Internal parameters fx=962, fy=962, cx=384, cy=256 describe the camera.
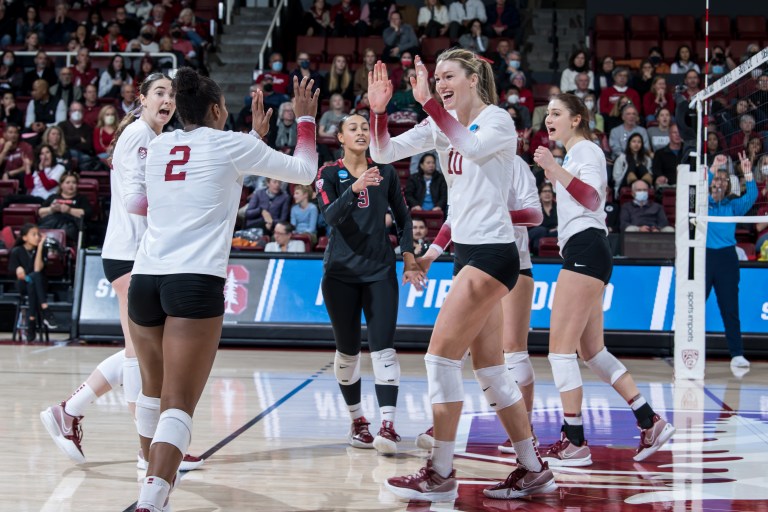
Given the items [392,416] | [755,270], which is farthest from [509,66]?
[392,416]

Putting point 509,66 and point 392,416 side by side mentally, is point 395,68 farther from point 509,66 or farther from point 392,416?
point 392,416

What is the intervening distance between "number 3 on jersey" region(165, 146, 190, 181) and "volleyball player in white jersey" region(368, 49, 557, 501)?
3.27 ft

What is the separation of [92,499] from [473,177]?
2.19m

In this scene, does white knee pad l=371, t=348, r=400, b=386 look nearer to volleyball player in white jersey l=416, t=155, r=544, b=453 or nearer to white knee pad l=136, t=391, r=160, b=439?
volleyball player in white jersey l=416, t=155, r=544, b=453

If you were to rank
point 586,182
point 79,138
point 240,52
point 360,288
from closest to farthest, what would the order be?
point 586,182 → point 360,288 → point 79,138 → point 240,52

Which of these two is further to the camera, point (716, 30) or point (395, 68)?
point (716, 30)

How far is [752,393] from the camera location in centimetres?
789

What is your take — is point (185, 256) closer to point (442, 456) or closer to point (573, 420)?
point (442, 456)

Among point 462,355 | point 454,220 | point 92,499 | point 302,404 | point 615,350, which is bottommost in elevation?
point 615,350

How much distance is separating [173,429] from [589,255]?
259cm

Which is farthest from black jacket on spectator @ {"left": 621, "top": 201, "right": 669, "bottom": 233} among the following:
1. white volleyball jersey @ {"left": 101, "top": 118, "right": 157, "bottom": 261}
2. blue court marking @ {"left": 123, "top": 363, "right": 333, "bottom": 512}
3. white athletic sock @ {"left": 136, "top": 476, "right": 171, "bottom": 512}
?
white athletic sock @ {"left": 136, "top": 476, "right": 171, "bottom": 512}

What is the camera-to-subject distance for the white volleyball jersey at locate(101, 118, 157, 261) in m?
4.71

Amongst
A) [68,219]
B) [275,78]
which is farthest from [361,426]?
[275,78]

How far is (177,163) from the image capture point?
3.67 metres
